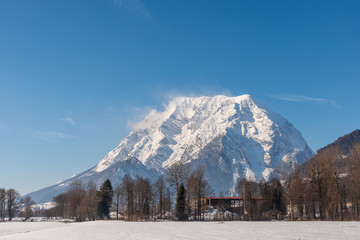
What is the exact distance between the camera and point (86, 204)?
9888 centimetres

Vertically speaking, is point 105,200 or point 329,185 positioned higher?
point 329,185

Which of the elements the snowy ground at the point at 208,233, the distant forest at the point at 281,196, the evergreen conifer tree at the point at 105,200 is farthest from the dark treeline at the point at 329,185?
the evergreen conifer tree at the point at 105,200

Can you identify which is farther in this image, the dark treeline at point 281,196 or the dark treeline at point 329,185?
the dark treeline at point 281,196

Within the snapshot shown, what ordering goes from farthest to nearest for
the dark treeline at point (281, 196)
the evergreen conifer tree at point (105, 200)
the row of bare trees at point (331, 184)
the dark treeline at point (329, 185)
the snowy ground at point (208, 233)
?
the evergreen conifer tree at point (105, 200), the dark treeline at point (281, 196), the dark treeline at point (329, 185), the row of bare trees at point (331, 184), the snowy ground at point (208, 233)

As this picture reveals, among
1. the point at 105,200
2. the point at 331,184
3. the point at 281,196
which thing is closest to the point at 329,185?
the point at 331,184

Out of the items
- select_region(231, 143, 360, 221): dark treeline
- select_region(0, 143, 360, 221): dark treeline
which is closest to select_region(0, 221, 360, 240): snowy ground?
select_region(231, 143, 360, 221): dark treeline

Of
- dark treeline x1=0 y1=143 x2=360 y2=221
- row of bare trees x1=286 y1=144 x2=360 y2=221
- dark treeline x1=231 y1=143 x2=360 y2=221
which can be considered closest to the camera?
row of bare trees x1=286 y1=144 x2=360 y2=221

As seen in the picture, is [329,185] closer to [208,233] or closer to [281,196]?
[281,196]

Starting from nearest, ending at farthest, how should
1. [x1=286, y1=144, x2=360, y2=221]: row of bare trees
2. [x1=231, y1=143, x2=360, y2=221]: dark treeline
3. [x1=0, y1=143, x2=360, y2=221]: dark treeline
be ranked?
[x1=286, y1=144, x2=360, y2=221]: row of bare trees
[x1=231, y1=143, x2=360, y2=221]: dark treeline
[x1=0, y1=143, x2=360, y2=221]: dark treeline

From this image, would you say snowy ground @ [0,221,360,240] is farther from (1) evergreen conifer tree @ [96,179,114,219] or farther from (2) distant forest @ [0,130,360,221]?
(1) evergreen conifer tree @ [96,179,114,219]

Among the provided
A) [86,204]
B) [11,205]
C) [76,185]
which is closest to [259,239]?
[86,204]

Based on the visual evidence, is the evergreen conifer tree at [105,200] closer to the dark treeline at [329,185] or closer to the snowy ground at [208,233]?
the dark treeline at [329,185]

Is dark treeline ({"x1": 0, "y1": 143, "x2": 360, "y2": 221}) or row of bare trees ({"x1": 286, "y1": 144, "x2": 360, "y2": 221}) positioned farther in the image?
dark treeline ({"x1": 0, "y1": 143, "x2": 360, "y2": 221})

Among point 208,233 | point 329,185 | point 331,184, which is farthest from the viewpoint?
point 329,185
